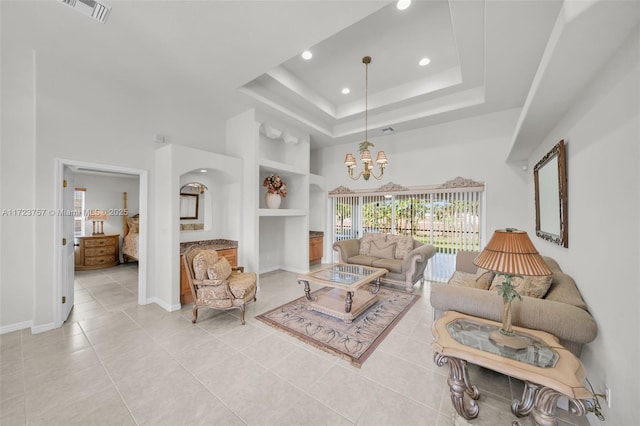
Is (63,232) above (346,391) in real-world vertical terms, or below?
above

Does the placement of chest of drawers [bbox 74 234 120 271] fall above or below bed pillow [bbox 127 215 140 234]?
below

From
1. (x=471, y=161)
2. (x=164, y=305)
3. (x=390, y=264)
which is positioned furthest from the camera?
(x=471, y=161)

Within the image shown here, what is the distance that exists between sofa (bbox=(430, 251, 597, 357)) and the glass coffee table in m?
1.22

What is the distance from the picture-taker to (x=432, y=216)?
17.1ft

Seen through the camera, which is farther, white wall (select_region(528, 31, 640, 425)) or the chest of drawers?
the chest of drawers

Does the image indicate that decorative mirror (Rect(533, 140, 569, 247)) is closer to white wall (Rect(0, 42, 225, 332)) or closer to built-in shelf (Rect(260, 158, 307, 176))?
built-in shelf (Rect(260, 158, 307, 176))

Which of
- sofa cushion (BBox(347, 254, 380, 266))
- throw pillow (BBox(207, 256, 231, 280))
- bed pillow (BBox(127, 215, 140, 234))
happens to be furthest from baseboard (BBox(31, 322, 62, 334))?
sofa cushion (BBox(347, 254, 380, 266))

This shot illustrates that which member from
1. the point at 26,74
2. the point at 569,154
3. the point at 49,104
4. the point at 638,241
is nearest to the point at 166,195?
the point at 49,104

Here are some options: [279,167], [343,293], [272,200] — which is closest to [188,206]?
[272,200]

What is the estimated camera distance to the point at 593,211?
184cm

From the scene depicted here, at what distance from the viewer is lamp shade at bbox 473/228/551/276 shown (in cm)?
155

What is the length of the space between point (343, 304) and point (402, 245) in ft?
7.19

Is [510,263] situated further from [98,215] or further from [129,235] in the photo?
[98,215]

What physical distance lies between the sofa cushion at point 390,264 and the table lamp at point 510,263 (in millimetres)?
2803
